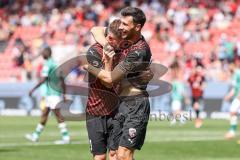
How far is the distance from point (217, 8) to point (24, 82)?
10.8m

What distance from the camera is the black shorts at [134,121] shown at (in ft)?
36.3

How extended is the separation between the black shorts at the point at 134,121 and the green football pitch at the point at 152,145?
17.7ft

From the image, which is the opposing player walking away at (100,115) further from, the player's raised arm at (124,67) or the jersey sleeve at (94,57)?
the player's raised arm at (124,67)

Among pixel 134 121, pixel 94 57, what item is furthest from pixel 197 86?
pixel 134 121

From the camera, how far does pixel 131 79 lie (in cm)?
1116

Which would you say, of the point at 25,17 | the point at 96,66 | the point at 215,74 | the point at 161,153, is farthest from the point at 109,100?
the point at 25,17

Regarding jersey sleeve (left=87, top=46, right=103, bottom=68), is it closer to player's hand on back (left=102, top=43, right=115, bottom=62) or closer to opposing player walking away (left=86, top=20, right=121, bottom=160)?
opposing player walking away (left=86, top=20, right=121, bottom=160)

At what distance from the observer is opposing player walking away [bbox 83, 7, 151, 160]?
10.8 metres

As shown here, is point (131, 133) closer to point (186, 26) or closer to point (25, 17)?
point (186, 26)

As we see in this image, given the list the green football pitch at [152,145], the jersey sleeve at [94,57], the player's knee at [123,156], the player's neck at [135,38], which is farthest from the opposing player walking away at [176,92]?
the player's neck at [135,38]

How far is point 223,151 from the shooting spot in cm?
1825

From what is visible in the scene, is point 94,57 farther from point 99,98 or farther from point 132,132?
point 132,132

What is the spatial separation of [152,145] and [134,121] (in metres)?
8.53

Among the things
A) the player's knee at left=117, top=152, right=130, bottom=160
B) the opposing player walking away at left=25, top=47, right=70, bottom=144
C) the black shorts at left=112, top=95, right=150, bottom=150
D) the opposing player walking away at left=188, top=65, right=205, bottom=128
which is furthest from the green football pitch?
the player's knee at left=117, top=152, right=130, bottom=160
